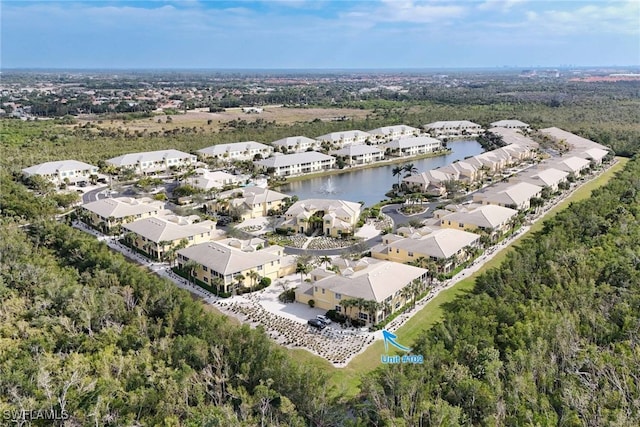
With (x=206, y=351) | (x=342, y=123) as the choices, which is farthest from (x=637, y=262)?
(x=342, y=123)

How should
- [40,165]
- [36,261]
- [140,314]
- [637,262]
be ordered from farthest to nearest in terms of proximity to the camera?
1. [40,165]
2. [36,261]
3. [637,262]
4. [140,314]

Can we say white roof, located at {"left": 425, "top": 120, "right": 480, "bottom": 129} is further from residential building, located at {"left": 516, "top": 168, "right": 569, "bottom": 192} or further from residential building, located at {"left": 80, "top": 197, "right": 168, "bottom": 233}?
residential building, located at {"left": 80, "top": 197, "right": 168, "bottom": 233}

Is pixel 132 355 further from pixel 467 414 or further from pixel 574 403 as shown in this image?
pixel 574 403

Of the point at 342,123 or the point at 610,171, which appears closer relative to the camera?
the point at 610,171

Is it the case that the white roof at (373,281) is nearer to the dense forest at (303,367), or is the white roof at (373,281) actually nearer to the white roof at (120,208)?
the dense forest at (303,367)

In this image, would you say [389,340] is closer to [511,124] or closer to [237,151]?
[237,151]

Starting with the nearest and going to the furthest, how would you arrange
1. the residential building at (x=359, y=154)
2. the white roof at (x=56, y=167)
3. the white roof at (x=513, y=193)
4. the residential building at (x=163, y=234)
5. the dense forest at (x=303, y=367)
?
the dense forest at (x=303, y=367)
the residential building at (x=163, y=234)
the white roof at (x=513, y=193)
the white roof at (x=56, y=167)
the residential building at (x=359, y=154)

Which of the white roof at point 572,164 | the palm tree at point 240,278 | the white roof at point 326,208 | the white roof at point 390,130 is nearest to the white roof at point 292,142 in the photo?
the white roof at point 390,130
